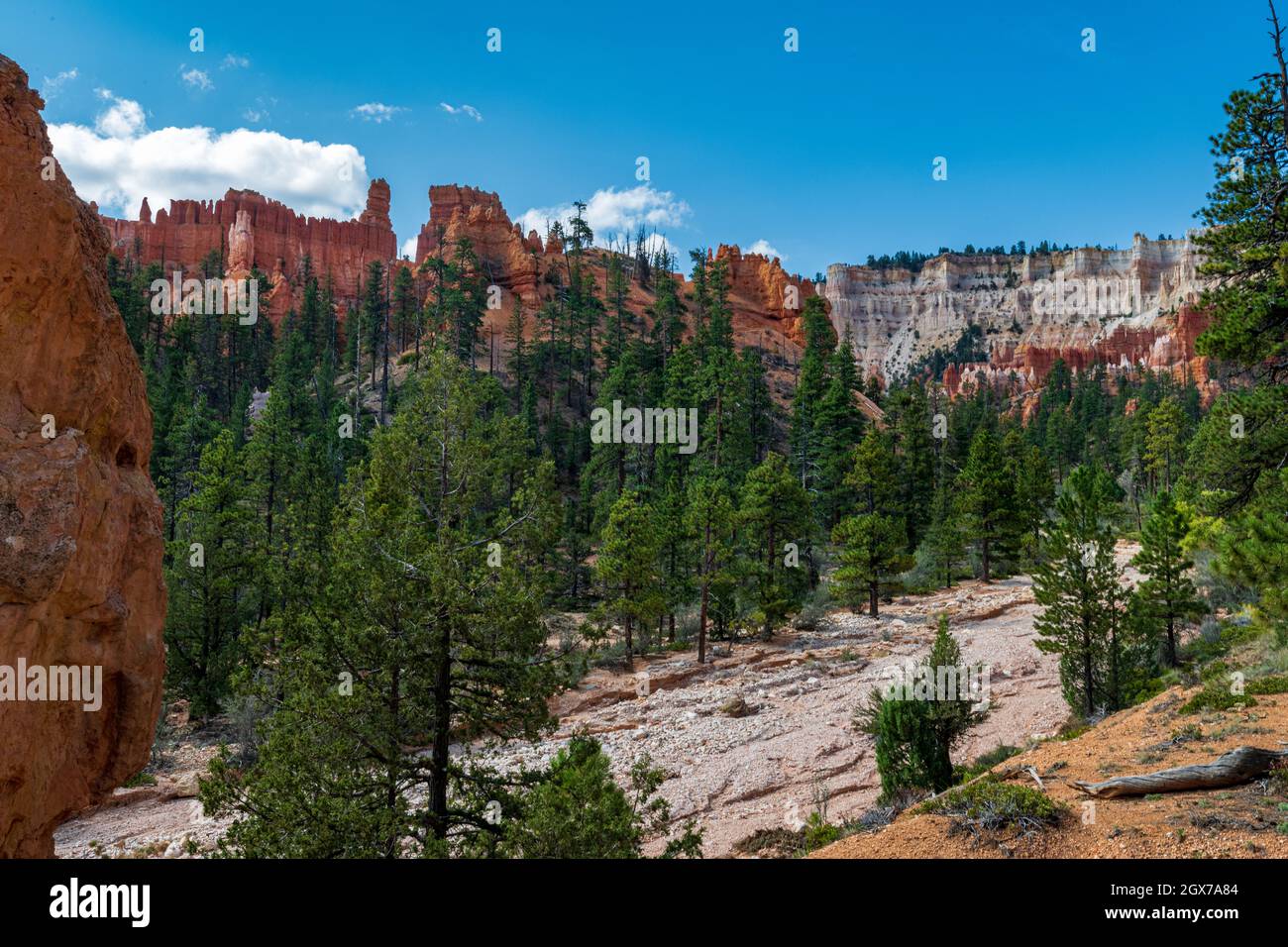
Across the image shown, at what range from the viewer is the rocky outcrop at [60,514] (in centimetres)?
596

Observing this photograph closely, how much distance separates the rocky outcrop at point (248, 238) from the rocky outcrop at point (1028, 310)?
114 m

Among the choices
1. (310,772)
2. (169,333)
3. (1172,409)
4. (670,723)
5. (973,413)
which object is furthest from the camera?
(973,413)

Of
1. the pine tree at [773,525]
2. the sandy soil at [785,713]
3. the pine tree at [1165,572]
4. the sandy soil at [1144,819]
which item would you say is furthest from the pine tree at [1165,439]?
the sandy soil at [1144,819]

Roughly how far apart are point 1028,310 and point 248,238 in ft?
547

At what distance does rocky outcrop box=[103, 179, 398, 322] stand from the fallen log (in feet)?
372

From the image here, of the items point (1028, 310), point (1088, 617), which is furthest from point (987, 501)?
point (1028, 310)

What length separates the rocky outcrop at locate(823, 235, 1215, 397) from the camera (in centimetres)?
15338

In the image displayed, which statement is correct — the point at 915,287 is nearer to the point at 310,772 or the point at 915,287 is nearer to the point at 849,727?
the point at 849,727

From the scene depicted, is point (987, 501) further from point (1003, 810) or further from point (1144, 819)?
point (1003, 810)

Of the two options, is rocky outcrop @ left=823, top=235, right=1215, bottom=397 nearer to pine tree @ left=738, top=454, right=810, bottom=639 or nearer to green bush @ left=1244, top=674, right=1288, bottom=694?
pine tree @ left=738, top=454, right=810, bottom=639

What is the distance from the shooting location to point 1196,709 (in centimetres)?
1247

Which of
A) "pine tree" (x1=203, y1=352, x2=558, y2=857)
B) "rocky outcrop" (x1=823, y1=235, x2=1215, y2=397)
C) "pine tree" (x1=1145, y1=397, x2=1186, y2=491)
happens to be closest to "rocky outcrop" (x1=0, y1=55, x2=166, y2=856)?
"pine tree" (x1=203, y1=352, x2=558, y2=857)

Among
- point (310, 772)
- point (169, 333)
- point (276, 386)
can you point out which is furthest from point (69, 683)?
point (169, 333)
